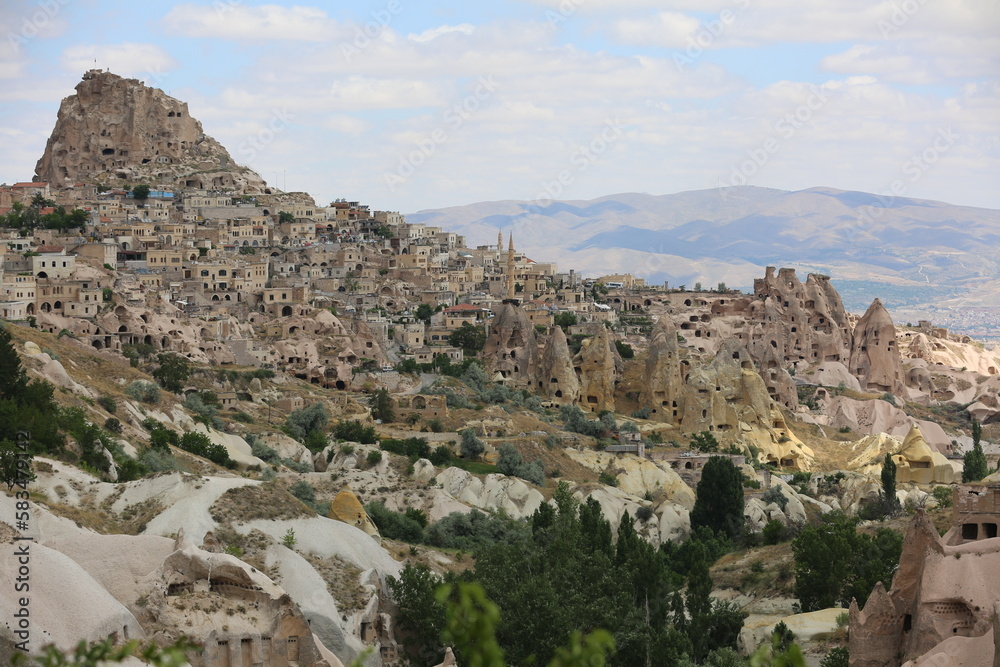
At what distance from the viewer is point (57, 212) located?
96.5m

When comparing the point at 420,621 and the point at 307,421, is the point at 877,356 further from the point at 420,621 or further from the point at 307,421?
the point at 420,621

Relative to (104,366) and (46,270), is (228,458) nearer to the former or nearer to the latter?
(104,366)

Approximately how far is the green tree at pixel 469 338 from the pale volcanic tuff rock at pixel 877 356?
30164 mm

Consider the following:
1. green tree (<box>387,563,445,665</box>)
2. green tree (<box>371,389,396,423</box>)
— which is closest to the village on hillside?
green tree (<box>387,563,445,665</box>)

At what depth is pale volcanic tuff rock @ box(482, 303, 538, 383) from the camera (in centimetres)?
7631

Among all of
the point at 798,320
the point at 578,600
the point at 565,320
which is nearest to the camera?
the point at 578,600

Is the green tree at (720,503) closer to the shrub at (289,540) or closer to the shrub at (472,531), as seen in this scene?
the shrub at (472,531)

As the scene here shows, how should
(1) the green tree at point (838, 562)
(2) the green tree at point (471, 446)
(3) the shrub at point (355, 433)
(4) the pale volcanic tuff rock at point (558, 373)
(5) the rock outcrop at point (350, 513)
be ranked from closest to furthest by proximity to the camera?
(1) the green tree at point (838, 562) < (5) the rock outcrop at point (350, 513) < (3) the shrub at point (355, 433) < (2) the green tree at point (471, 446) < (4) the pale volcanic tuff rock at point (558, 373)

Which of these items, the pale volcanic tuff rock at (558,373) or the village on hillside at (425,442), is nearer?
the village on hillside at (425,442)

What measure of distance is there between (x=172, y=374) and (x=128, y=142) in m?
69.0

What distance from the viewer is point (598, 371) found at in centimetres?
7500

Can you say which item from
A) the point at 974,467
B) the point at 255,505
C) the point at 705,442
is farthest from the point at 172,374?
the point at 974,467

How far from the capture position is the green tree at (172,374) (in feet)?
191

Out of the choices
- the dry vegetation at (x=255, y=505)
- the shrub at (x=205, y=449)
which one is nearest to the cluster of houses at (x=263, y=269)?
the shrub at (x=205, y=449)
